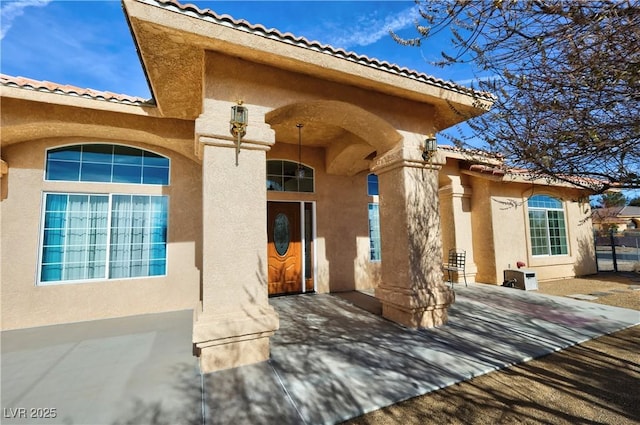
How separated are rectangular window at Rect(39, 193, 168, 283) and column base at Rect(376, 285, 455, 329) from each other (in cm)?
518

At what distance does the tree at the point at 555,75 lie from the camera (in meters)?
2.00

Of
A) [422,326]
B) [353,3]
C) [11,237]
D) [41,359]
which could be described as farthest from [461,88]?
[11,237]

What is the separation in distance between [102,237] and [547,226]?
13700 millimetres

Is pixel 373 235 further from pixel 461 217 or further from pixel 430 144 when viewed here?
pixel 430 144

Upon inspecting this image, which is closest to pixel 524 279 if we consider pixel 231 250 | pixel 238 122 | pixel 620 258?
pixel 231 250

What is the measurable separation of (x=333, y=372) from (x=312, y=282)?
4.47m

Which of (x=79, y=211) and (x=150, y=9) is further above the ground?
(x=150, y=9)

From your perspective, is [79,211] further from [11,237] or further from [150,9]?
[150,9]

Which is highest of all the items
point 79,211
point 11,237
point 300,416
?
point 79,211

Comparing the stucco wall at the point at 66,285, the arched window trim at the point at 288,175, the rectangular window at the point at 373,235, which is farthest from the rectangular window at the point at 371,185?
the stucco wall at the point at 66,285

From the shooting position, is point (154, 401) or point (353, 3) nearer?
point (154, 401)

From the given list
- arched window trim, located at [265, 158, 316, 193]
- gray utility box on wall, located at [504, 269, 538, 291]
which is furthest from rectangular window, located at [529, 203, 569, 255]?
arched window trim, located at [265, 158, 316, 193]

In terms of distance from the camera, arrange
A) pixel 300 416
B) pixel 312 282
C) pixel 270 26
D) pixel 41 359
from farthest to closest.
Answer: pixel 312 282 → pixel 41 359 → pixel 270 26 → pixel 300 416

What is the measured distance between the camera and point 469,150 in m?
3.51
